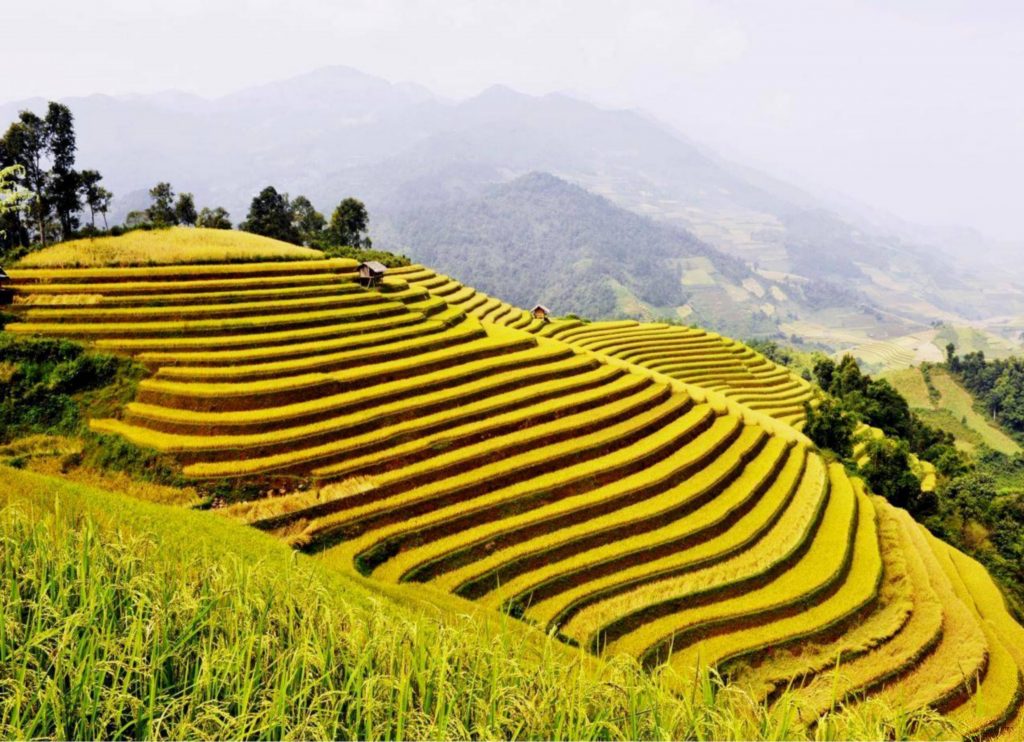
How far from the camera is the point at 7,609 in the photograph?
5.00 metres

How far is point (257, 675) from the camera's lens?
4887 millimetres

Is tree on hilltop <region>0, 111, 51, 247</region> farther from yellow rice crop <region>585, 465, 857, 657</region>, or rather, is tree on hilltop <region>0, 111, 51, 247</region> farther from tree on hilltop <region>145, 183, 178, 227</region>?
yellow rice crop <region>585, 465, 857, 657</region>

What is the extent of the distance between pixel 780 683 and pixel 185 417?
21.4m

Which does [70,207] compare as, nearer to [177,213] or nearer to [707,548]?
[177,213]

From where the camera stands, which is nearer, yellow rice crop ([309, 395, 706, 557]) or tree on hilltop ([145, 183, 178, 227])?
yellow rice crop ([309, 395, 706, 557])

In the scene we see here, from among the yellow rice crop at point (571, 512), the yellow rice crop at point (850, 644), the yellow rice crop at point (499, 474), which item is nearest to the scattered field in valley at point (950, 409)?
the yellow rice crop at point (850, 644)

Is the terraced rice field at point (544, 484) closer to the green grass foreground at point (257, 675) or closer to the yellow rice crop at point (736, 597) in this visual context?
the yellow rice crop at point (736, 597)

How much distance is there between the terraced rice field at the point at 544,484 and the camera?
16250mm

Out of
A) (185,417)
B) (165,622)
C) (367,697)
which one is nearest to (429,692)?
(367,697)

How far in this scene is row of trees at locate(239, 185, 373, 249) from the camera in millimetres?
58125

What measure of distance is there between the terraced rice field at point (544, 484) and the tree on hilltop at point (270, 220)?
31765mm

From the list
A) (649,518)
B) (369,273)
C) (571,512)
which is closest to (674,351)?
(369,273)

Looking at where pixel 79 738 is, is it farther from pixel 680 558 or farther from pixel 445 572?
pixel 680 558

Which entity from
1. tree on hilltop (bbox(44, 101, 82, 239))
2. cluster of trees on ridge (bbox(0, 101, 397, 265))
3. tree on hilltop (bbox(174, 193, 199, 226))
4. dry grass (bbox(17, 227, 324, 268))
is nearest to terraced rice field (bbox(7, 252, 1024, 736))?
dry grass (bbox(17, 227, 324, 268))
